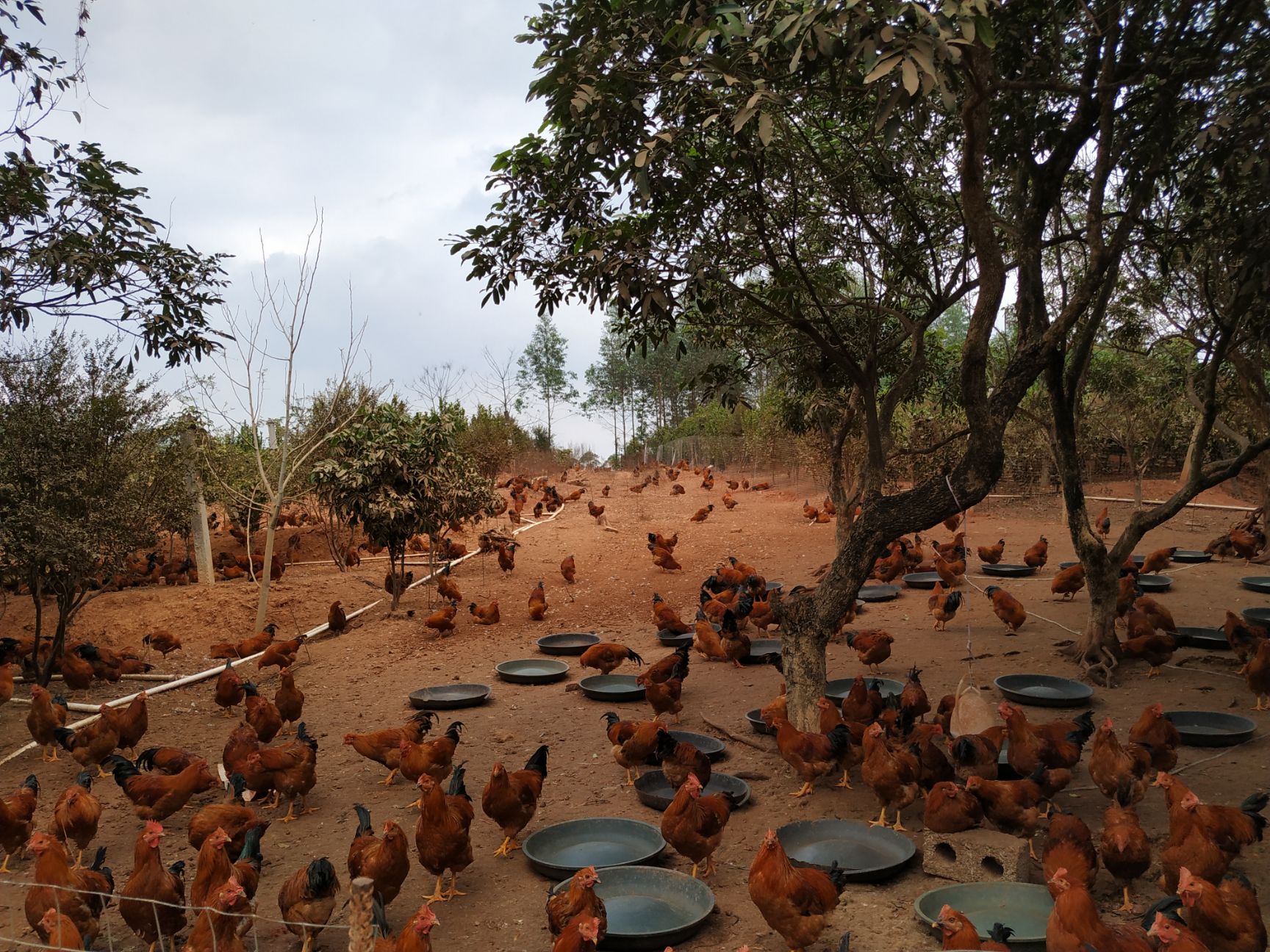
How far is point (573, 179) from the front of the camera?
6.93 m

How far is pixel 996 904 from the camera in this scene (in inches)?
169

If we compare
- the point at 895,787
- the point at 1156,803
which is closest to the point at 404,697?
the point at 895,787

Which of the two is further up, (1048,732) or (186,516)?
(186,516)

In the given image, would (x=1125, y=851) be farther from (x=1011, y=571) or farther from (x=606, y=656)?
(x=1011, y=571)

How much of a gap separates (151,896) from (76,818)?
1560 millimetres

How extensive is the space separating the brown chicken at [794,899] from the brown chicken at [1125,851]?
156cm

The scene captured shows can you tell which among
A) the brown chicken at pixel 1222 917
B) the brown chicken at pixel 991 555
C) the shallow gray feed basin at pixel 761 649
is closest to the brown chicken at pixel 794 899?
the brown chicken at pixel 1222 917

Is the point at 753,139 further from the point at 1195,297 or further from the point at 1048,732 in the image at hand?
the point at 1195,297

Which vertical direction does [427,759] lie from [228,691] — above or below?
below

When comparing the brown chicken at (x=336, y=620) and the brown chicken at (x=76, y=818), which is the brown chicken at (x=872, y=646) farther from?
the brown chicken at (x=336, y=620)

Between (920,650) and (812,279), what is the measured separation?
4.70m

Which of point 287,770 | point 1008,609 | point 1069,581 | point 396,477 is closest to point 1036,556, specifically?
point 1069,581

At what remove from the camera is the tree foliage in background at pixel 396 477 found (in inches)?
468

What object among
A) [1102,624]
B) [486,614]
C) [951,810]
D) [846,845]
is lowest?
[846,845]
